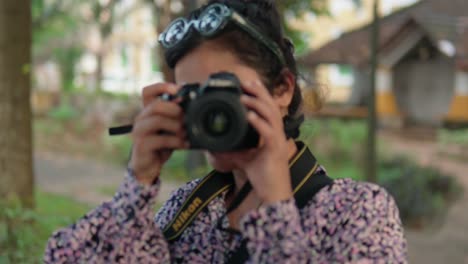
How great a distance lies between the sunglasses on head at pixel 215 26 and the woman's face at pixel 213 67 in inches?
1.3

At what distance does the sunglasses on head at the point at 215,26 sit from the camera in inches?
50.6

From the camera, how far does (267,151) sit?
1.16 m

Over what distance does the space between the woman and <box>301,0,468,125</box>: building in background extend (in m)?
11.1

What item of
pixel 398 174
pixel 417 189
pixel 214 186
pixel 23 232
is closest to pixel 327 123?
pixel 398 174

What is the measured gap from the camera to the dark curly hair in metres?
1.29

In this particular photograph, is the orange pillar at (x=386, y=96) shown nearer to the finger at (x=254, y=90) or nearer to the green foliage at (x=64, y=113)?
the green foliage at (x=64, y=113)

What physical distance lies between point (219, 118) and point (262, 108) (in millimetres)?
84

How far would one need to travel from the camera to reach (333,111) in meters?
17.3

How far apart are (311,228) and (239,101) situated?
30 cm

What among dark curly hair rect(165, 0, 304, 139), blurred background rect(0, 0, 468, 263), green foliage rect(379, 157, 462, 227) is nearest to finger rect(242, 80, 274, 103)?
dark curly hair rect(165, 0, 304, 139)

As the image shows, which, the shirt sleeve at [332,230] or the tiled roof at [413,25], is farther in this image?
the tiled roof at [413,25]

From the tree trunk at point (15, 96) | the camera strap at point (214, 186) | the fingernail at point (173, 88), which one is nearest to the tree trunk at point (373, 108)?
the tree trunk at point (15, 96)

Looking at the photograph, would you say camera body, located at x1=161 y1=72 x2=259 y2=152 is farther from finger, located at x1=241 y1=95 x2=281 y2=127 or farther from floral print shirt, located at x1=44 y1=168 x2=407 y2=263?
floral print shirt, located at x1=44 y1=168 x2=407 y2=263

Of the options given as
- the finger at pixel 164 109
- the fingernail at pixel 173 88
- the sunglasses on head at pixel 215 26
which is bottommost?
the finger at pixel 164 109
